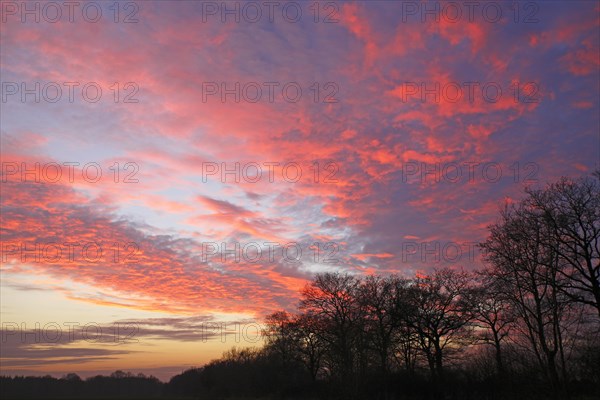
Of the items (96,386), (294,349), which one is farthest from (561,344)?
(96,386)

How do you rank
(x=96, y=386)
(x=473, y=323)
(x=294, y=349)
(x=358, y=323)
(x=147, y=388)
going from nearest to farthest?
(x=473, y=323) → (x=358, y=323) → (x=294, y=349) → (x=96, y=386) → (x=147, y=388)

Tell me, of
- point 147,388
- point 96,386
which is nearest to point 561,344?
point 96,386

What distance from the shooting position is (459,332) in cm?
5628

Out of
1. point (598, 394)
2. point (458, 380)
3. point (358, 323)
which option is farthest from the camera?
point (358, 323)

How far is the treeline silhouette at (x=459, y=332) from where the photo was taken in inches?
1062

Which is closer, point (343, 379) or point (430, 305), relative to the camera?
point (343, 379)

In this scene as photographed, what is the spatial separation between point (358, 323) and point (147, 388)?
153249mm

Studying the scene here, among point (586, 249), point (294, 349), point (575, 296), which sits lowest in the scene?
point (294, 349)

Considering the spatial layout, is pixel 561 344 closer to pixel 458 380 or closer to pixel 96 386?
pixel 458 380

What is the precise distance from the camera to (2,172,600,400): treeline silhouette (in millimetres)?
26984

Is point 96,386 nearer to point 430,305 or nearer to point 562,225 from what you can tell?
point 430,305

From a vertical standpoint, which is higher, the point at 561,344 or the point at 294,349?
the point at 561,344

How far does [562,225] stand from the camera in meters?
31.3

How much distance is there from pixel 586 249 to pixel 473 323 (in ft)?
90.6
